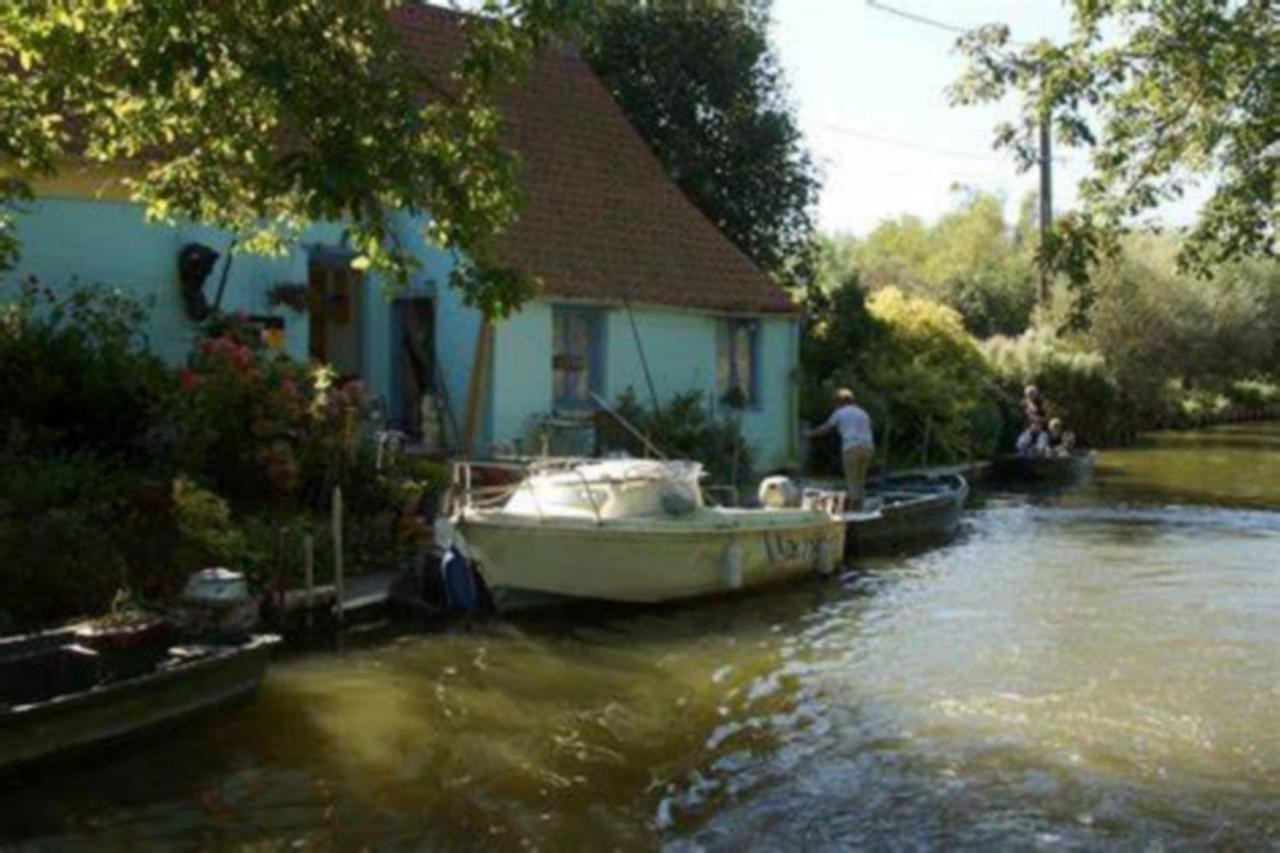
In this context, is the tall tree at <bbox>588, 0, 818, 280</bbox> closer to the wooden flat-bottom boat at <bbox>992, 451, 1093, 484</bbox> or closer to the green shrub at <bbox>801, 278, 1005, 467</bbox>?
the green shrub at <bbox>801, 278, 1005, 467</bbox>

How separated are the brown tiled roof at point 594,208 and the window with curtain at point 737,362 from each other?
506mm

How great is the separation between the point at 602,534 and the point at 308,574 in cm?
284

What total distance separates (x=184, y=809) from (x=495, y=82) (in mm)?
4656

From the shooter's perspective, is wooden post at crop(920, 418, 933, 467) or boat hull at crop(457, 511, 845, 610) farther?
wooden post at crop(920, 418, 933, 467)

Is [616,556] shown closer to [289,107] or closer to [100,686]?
[100,686]

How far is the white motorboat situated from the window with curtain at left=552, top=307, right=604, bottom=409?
494 cm

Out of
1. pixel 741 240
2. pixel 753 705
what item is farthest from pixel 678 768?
pixel 741 240

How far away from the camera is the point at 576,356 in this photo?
2114 cm

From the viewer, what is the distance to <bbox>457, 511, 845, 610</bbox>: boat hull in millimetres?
14180

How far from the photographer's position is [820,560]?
1745 cm

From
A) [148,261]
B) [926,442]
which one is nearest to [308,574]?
[148,261]

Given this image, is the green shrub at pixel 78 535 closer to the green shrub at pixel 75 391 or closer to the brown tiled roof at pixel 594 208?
the green shrub at pixel 75 391

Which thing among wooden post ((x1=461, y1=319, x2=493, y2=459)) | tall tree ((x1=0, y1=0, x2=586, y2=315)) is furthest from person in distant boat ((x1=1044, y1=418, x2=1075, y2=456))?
tall tree ((x1=0, y1=0, x2=586, y2=315))

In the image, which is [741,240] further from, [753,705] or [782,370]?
[753,705]
